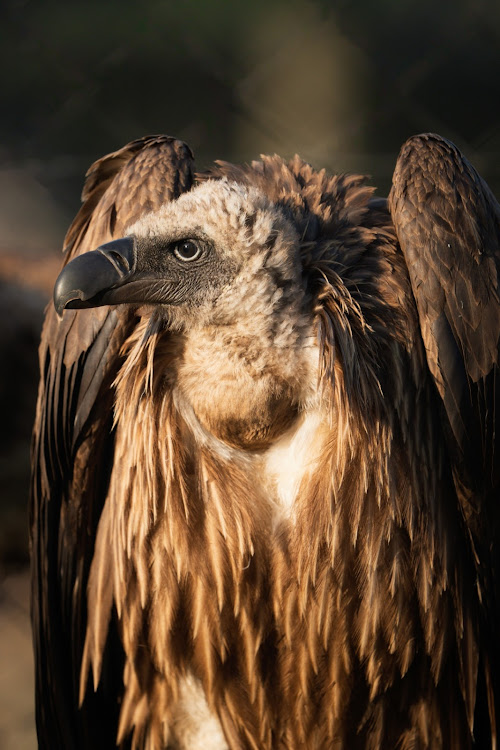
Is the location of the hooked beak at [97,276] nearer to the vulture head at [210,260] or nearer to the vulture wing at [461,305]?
the vulture head at [210,260]

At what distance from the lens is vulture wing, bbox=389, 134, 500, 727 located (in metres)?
1.58

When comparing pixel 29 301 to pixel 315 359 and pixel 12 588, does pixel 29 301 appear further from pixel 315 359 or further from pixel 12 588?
pixel 315 359

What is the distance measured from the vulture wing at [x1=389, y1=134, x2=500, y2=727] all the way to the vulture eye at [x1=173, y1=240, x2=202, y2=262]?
1.13 feet

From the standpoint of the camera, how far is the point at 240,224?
1.50 meters

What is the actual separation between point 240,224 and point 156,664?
0.81 m

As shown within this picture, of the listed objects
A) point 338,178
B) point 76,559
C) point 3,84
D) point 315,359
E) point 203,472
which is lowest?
point 76,559

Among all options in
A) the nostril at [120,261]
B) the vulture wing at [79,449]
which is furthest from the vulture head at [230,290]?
the vulture wing at [79,449]

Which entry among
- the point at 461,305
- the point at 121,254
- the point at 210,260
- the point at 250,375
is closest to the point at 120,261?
the point at 121,254

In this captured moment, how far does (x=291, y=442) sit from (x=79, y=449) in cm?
42

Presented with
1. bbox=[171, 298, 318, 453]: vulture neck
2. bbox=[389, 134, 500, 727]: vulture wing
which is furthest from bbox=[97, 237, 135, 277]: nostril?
bbox=[389, 134, 500, 727]: vulture wing

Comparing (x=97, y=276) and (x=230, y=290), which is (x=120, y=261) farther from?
(x=230, y=290)

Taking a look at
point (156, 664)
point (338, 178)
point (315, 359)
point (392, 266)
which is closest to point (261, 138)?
point (338, 178)

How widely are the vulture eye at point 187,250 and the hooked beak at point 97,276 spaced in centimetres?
7

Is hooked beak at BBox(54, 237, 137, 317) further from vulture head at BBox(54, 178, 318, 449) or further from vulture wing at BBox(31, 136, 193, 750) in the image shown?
vulture wing at BBox(31, 136, 193, 750)
